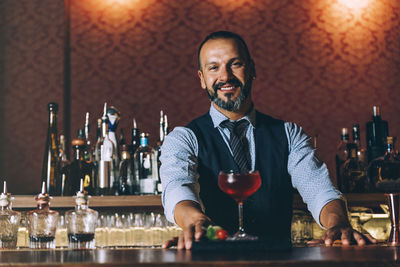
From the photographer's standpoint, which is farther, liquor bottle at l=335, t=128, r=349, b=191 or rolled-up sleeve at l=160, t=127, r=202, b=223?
liquor bottle at l=335, t=128, r=349, b=191

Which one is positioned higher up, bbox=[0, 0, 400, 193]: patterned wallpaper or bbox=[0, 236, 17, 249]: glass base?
bbox=[0, 0, 400, 193]: patterned wallpaper

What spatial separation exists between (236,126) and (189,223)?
65 centimetres

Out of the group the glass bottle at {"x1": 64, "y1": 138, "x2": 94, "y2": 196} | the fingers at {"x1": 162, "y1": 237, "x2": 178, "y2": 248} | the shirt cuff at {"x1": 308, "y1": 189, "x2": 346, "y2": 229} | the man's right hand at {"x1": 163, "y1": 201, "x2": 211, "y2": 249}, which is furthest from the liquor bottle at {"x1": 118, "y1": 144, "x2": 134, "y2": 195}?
the fingers at {"x1": 162, "y1": 237, "x2": 178, "y2": 248}

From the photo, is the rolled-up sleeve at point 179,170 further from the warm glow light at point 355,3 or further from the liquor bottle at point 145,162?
the warm glow light at point 355,3

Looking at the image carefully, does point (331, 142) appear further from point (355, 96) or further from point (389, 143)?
point (389, 143)

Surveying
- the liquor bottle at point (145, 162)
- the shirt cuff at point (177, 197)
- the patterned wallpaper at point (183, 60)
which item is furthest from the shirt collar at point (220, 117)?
the patterned wallpaper at point (183, 60)

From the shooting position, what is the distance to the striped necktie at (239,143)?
1.83 meters

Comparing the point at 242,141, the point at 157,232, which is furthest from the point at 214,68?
the point at 157,232

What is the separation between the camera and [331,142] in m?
3.13

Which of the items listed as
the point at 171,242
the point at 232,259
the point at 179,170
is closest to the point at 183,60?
the point at 179,170

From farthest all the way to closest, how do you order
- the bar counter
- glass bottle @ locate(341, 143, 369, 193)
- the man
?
1. glass bottle @ locate(341, 143, 369, 193)
2. the man
3. the bar counter

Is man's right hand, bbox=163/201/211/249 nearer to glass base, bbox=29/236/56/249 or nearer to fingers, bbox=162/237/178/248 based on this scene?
fingers, bbox=162/237/178/248

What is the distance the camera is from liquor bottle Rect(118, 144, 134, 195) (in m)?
2.29

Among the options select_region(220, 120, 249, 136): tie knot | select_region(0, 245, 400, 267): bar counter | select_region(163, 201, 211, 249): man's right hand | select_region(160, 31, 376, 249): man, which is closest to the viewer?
select_region(0, 245, 400, 267): bar counter
